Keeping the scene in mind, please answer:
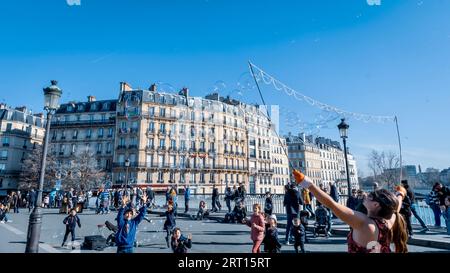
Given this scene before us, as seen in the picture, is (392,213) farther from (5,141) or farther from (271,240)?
(5,141)

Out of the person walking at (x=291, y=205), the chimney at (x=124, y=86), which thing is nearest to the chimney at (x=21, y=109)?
the chimney at (x=124, y=86)

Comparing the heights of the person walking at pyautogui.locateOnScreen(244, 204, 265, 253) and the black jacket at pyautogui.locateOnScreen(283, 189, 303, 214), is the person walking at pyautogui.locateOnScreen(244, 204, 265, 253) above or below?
below

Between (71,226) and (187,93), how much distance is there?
138 feet

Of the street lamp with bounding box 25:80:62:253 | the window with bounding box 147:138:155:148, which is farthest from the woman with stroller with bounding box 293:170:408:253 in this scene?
the window with bounding box 147:138:155:148

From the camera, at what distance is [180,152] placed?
162 feet

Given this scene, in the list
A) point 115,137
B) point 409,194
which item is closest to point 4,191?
point 115,137

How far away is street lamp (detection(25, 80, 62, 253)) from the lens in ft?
20.7

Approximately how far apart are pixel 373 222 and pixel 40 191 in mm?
7355

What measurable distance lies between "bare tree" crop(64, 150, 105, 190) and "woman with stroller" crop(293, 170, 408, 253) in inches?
1885

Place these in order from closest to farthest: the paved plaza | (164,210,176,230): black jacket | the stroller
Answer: the paved plaza < (164,210,176,230): black jacket < the stroller

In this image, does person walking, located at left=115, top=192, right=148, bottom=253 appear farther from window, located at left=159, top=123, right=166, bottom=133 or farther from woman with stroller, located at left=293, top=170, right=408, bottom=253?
window, located at left=159, top=123, right=166, bottom=133

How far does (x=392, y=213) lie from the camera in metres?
2.29
